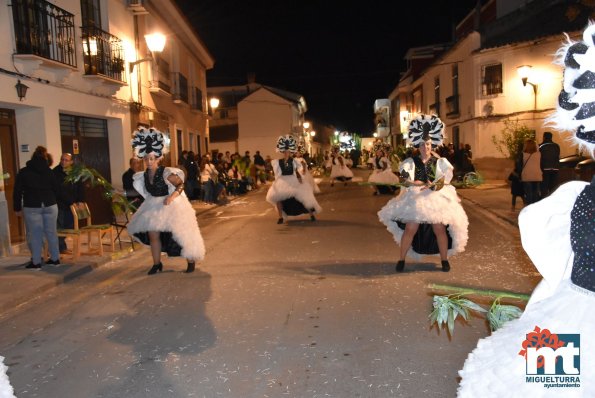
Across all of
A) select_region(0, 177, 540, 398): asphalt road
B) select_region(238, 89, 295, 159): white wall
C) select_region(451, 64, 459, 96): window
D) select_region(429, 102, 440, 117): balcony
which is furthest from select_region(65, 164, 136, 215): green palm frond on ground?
select_region(238, 89, 295, 159): white wall

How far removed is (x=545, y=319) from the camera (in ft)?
7.34

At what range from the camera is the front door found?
35.4 ft

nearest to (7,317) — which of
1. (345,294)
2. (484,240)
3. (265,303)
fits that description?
(265,303)

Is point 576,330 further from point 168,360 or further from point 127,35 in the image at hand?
point 127,35

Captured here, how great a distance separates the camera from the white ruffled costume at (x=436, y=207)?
7113 millimetres

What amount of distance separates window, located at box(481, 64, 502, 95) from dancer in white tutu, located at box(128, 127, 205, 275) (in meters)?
20.2

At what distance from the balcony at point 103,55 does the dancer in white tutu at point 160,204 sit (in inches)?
268

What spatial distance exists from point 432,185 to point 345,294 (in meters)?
1.82

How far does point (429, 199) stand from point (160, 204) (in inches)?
141

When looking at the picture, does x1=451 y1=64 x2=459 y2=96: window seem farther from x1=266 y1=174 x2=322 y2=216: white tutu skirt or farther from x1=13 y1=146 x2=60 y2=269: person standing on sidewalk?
x1=13 y1=146 x2=60 y2=269: person standing on sidewalk

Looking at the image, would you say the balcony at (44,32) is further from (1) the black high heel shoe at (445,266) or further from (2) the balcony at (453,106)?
(2) the balcony at (453,106)

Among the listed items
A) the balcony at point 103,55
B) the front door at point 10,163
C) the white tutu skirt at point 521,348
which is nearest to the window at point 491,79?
the balcony at point 103,55

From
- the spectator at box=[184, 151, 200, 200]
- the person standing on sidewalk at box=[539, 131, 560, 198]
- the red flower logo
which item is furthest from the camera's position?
the spectator at box=[184, 151, 200, 200]

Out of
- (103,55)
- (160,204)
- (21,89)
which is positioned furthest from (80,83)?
(160,204)
